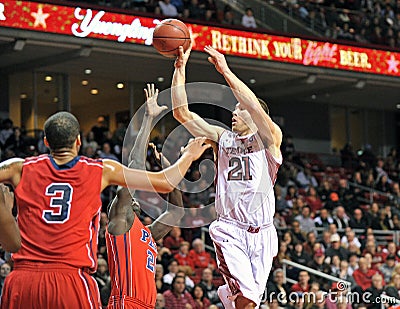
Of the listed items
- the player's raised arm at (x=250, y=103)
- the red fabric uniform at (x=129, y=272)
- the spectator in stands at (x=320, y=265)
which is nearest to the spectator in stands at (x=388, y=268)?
the spectator in stands at (x=320, y=265)

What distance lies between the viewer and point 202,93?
75.8 ft

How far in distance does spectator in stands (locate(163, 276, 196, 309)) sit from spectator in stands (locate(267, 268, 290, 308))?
1467mm

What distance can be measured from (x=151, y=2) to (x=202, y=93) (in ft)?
11.8

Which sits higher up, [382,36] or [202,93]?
[382,36]

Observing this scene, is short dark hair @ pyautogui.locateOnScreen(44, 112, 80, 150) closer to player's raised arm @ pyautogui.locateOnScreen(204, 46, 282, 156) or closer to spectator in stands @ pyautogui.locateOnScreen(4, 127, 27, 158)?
player's raised arm @ pyautogui.locateOnScreen(204, 46, 282, 156)

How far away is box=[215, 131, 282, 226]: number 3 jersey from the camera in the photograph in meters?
7.90

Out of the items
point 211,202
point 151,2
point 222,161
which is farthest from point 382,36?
point 222,161

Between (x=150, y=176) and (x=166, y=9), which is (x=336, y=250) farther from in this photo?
(x=150, y=176)

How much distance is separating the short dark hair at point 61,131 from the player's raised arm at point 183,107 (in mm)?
2607

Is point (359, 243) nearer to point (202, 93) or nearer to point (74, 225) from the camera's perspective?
point (202, 93)

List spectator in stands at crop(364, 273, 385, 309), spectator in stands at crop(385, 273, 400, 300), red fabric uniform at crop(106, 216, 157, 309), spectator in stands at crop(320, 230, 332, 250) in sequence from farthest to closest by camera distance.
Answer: spectator in stands at crop(320, 230, 332, 250) < spectator in stands at crop(364, 273, 385, 309) < spectator in stands at crop(385, 273, 400, 300) < red fabric uniform at crop(106, 216, 157, 309)

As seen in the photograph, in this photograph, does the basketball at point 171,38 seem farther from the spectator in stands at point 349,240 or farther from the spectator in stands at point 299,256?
the spectator in stands at point 349,240

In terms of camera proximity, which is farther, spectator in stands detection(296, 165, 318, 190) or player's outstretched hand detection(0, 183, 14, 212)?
spectator in stands detection(296, 165, 318, 190)

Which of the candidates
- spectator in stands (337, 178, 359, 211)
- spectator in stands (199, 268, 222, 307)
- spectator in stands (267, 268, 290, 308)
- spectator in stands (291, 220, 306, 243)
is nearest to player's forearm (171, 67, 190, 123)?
spectator in stands (199, 268, 222, 307)
